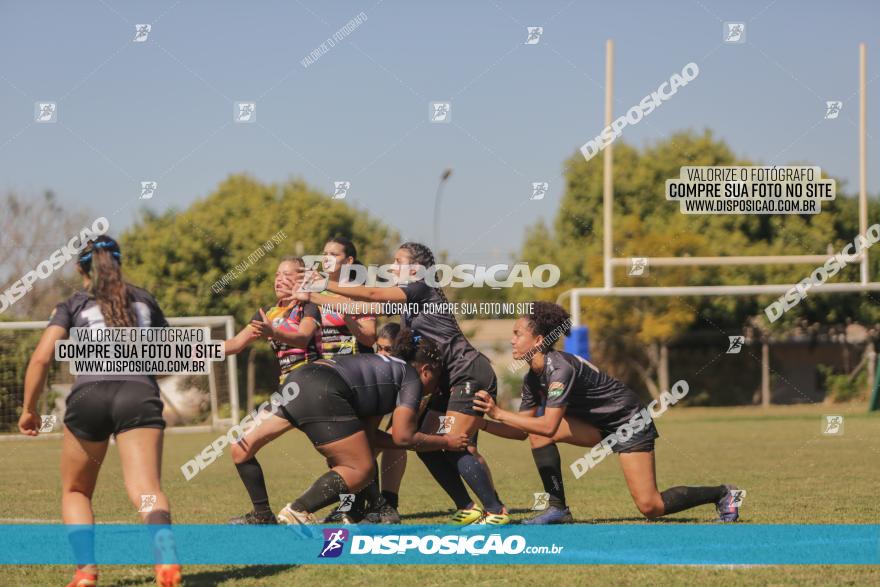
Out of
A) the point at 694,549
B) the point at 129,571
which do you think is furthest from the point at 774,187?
the point at 129,571

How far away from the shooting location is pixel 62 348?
618 cm

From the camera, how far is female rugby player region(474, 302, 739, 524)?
8.22 m

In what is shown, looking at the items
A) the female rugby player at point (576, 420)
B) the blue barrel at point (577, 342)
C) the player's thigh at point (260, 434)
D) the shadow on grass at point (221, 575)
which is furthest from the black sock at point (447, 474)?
the blue barrel at point (577, 342)

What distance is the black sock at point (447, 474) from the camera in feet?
27.6

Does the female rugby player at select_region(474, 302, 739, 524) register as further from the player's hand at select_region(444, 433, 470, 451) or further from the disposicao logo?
the disposicao logo

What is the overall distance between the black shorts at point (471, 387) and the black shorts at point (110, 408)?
3009mm

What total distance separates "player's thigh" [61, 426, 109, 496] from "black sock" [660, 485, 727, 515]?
14.3 ft

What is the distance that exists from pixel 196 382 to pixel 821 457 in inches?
529

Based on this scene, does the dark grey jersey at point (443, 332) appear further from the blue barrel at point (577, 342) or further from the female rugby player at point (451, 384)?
the blue barrel at point (577, 342)

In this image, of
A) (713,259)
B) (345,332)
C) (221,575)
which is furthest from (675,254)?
(221,575)

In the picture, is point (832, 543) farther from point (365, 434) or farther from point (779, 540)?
point (365, 434)

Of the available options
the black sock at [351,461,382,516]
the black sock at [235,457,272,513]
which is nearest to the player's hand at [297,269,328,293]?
the black sock at [235,457,272,513]

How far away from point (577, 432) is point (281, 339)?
98.2 inches

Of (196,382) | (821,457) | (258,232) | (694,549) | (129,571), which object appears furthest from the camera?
(258,232)
